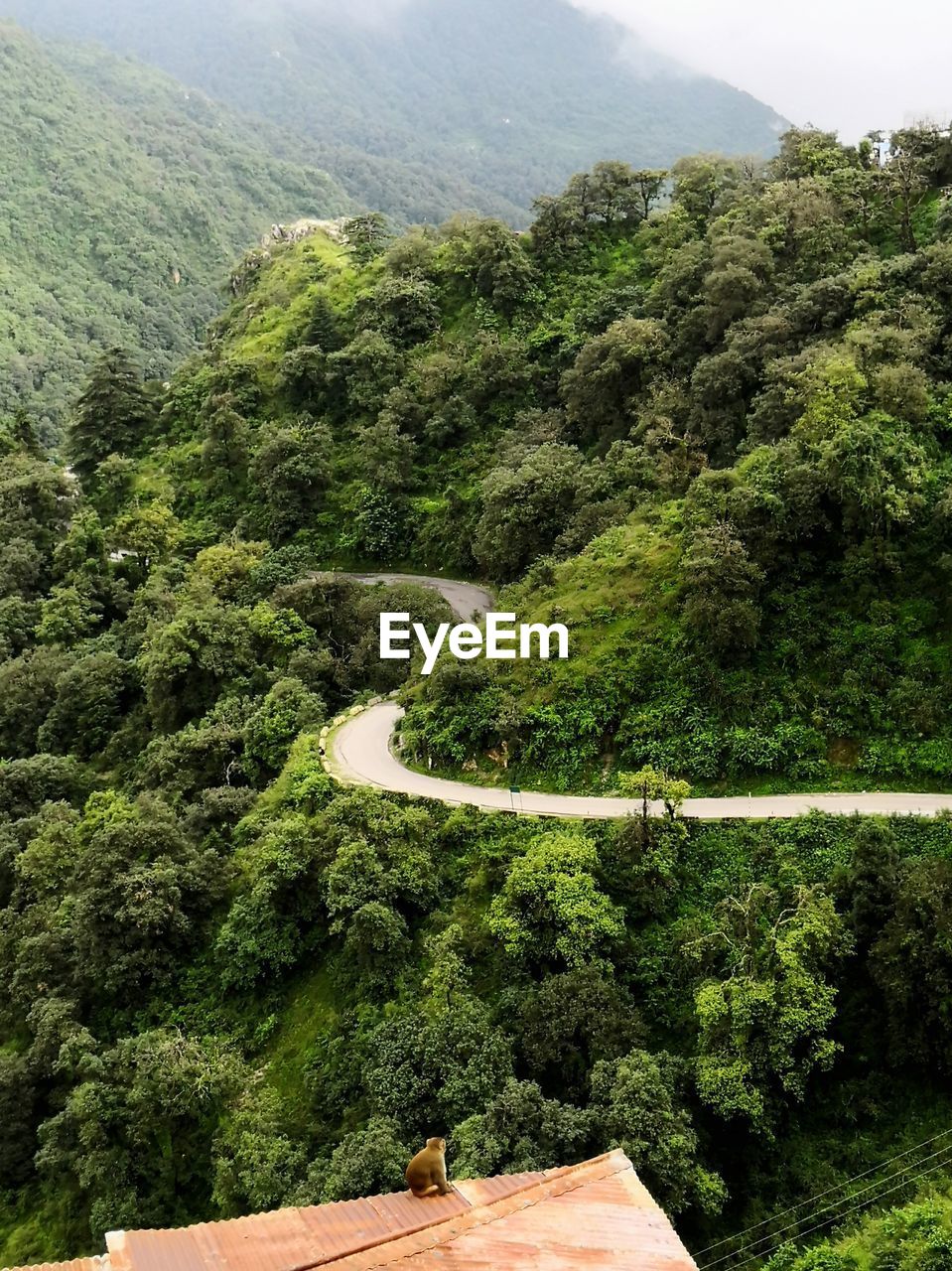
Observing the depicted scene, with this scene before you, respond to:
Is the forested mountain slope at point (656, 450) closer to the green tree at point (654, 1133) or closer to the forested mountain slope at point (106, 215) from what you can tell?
the green tree at point (654, 1133)

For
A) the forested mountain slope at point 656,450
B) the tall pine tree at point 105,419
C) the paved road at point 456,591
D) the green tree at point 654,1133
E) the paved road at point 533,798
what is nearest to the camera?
the green tree at point 654,1133

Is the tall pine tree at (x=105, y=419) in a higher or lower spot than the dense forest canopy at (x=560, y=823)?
higher

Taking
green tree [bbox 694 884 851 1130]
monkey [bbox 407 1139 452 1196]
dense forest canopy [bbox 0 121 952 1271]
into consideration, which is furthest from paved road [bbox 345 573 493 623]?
monkey [bbox 407 1139 452 1196]

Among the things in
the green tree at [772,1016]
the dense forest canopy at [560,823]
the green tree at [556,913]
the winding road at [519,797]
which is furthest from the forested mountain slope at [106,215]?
the green tree at [772,1016]

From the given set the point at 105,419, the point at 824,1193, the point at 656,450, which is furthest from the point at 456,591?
the point at 105,419

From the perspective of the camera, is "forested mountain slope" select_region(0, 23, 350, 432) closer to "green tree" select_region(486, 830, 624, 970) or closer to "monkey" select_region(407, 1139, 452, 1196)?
"green tree" select_region(486, 830, 624, 970)

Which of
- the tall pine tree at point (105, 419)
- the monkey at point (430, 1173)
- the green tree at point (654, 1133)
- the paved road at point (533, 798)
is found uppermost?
the tall pine tree at point (105, 419)
